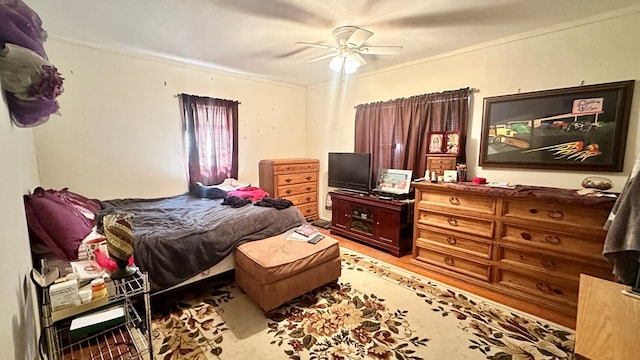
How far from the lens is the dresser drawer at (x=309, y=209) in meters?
4.70

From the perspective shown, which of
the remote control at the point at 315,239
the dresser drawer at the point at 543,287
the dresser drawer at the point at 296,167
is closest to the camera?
the dresser drawer at the point at 543,287

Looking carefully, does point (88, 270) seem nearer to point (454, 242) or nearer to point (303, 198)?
point (454, 242)

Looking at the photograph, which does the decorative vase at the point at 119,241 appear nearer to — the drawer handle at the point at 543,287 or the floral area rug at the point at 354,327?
the floral area rug at the point at 354,327

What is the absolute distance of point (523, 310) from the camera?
224 centimetres

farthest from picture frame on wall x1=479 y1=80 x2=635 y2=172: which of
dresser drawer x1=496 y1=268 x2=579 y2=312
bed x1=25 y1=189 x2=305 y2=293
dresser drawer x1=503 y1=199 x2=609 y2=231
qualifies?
bed x1=25 y1=189 x2=305 y2=293

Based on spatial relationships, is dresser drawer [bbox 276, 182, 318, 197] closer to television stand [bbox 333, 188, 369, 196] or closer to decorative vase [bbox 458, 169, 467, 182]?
television stand [bbox 333, 188, 369, 196]

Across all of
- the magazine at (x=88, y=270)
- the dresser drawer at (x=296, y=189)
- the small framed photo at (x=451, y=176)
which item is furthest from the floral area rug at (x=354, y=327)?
the dresser drawer at (x=296, y=189)

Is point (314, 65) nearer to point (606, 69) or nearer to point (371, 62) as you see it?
point (371, 62)

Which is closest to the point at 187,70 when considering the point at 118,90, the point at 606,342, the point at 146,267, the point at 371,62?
the point at 118,90

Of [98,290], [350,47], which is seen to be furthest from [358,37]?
[98,290]

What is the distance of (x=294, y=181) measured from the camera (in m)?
4.54

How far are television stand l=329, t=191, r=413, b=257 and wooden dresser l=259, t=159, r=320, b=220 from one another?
0.75 metres

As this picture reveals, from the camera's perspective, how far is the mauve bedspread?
6.86 ft

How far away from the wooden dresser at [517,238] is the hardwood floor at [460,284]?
59mm
